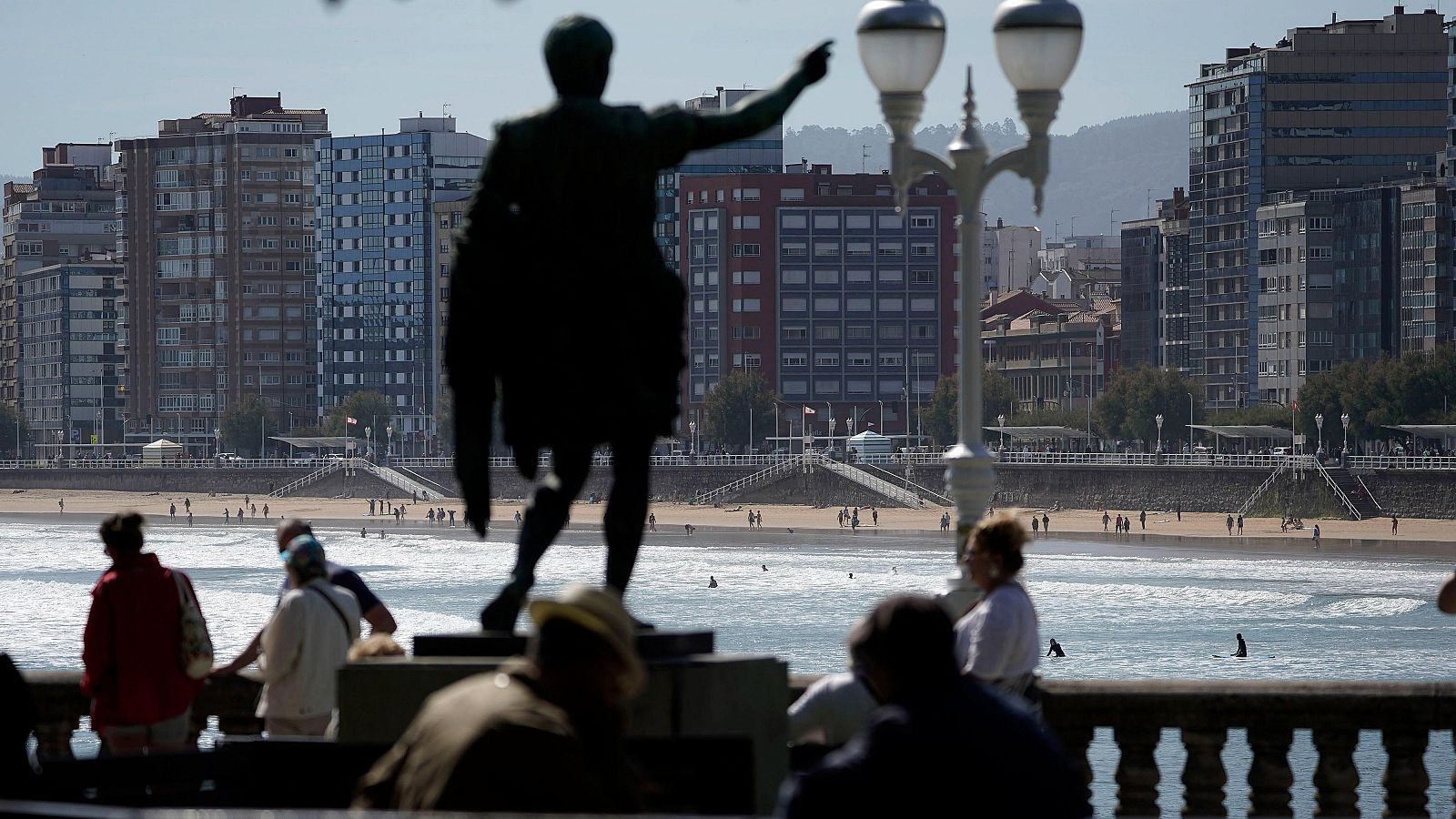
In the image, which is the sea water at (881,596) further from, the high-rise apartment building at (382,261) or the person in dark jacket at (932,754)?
the high-rise apartment building at (382,261)

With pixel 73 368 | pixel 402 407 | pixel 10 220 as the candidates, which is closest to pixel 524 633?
pixel 402 407

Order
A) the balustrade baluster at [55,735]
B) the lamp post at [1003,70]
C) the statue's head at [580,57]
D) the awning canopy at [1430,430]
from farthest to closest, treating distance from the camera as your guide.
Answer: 1. the awning canopy at [1430,430]
2. the lamp post at [1003,70]
3. the balustrade baluster at [55,735]
4. the statue's head at [580,57]

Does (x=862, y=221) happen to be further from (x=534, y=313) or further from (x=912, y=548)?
(x=534, y=313)

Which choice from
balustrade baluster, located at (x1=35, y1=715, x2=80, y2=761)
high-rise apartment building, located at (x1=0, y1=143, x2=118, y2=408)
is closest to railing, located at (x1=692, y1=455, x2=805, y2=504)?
high-rise apartment building, located at (x1=0, y1=143, x2=118, y2=408)

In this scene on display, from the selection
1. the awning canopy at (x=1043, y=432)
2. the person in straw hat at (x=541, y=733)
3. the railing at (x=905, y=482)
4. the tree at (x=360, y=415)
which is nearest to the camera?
the person in straw hat at (x=541, y=733)

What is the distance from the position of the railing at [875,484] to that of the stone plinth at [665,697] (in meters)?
106

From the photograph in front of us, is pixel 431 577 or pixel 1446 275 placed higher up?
pixel 1446 275

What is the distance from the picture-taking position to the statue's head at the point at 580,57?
6863 mm

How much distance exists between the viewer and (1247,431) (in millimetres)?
118438

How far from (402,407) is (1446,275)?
276ft

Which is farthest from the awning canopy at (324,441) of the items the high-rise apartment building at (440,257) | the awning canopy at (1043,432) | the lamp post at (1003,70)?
the lamp post at (1003,70)

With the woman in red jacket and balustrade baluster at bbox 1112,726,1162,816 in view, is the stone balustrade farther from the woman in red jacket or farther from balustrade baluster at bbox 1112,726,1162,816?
the woman in red jacket

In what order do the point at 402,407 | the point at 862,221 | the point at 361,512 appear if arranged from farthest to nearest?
the point at 402,407
the point at 862,221
the point at 361,512

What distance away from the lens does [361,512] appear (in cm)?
12550
